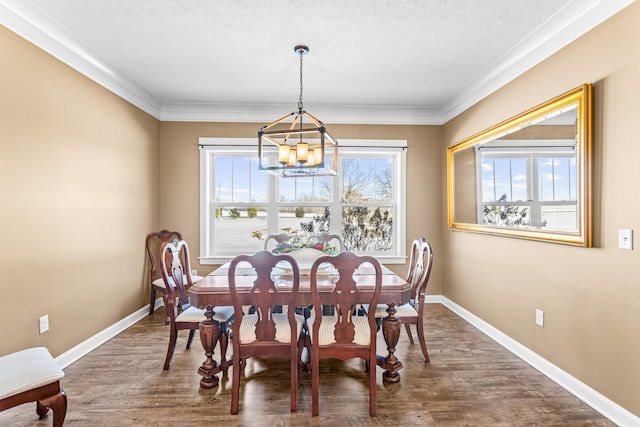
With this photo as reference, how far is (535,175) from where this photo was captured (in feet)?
9.26

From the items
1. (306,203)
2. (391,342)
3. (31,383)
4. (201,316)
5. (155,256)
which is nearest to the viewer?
(31,383)

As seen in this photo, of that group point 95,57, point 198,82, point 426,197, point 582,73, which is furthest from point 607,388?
point 95,57

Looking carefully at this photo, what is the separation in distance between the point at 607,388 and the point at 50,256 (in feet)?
13.0

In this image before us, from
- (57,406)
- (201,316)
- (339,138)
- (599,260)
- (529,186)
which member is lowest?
(57,406)

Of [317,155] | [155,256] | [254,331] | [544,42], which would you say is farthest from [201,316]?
[544,42]

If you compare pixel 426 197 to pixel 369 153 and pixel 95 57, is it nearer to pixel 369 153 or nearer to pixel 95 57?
pixel 369 153

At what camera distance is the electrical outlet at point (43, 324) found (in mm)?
2580

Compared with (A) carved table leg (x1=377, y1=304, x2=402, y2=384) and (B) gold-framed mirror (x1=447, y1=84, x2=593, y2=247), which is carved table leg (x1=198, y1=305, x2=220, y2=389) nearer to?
(A) carved table leg (x1=377, y1=304, x2=402, y2=384)

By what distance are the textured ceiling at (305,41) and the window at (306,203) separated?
93 cm

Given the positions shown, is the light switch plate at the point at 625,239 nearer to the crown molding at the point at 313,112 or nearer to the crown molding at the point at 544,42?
the crown molding at the point at 544,42

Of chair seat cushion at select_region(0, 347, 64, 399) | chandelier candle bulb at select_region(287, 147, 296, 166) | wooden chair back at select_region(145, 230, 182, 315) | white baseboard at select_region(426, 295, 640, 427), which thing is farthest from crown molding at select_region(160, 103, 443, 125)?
chair seat cushion at select_region(0, 347, 64, 399)

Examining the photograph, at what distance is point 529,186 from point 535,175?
0.39 feet

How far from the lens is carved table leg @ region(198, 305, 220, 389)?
2.43 metres

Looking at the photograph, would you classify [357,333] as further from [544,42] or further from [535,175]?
[544,42]
